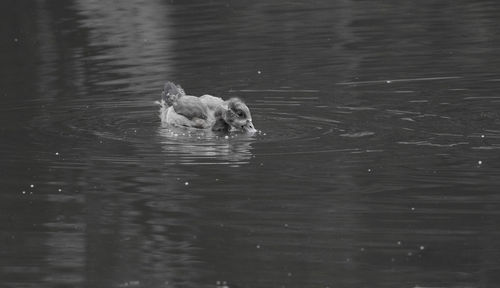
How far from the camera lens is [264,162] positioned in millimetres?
13266

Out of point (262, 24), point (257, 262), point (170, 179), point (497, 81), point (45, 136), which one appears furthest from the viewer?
point (262, 24)

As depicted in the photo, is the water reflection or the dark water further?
the water reflection

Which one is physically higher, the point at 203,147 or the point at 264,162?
the point at 264,162

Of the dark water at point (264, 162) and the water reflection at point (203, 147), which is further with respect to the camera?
the water reflection at point (203, 147)

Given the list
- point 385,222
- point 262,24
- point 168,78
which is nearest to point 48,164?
point 385,222

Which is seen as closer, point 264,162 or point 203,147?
point 264,162

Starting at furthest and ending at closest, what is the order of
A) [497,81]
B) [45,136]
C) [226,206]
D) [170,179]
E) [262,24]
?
[262,24]
[497,81]
[45,136]
[170,179]
[226,206]

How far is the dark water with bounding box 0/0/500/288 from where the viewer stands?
9.91 m

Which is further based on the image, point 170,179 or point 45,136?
point 45,136

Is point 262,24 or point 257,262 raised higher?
point 257,262

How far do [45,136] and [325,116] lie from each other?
3030mm

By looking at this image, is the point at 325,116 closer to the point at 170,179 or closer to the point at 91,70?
the point at 170,179

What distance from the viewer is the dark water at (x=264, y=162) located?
32.5ft

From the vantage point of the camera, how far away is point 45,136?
15047 millimetres
